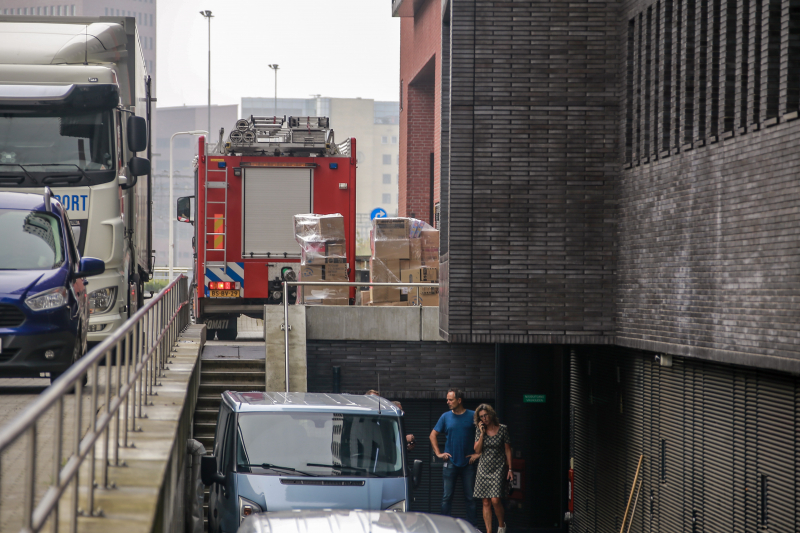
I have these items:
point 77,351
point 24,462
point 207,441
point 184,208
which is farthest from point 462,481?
point 184,208

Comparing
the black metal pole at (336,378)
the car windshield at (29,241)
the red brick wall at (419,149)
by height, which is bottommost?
the black metal pole at (336,378)

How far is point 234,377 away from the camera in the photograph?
14.1 meters

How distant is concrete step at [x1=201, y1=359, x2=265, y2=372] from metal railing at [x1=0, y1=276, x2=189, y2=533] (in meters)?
6.03

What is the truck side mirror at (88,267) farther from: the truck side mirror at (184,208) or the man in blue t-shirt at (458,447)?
the truck side mirror at (184,208)

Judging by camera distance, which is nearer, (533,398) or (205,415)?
(205,415)

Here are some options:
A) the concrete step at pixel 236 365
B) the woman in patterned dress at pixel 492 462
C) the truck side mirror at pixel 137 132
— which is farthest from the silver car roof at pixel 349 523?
the concrete step at pixel 236 365

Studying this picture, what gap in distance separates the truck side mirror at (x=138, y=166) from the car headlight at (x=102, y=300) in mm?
1442

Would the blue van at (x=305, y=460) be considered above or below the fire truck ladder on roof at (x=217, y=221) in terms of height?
below

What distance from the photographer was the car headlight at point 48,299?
7.99 m

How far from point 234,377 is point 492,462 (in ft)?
14.9

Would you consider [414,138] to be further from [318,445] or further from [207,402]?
[318,445]

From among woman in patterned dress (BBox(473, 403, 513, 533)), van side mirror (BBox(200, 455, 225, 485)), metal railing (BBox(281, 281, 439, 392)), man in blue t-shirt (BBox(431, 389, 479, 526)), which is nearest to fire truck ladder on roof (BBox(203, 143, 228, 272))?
metal railing (BBox(281, 281, 439, 392))

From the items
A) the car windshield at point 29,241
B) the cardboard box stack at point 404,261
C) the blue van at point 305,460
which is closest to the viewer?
the blue van at point 305,460

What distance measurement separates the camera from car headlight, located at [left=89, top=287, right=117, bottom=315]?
1089cm
